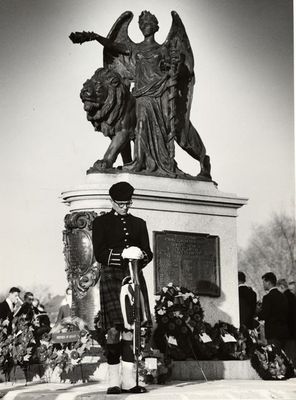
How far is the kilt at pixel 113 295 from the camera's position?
11.4 metres

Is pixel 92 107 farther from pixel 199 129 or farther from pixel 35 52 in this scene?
pixel 199 129

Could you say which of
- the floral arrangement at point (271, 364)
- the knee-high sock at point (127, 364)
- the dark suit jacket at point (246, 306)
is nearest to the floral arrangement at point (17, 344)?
the knee-high sock at point (127, 364)

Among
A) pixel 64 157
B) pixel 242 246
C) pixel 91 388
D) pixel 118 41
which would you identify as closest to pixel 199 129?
pixel 64 157

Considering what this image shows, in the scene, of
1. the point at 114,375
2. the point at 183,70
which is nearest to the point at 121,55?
the point at 183,70

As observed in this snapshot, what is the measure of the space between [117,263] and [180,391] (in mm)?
1472

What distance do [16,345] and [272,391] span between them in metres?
3.62

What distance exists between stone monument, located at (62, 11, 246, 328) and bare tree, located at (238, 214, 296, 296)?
476 inches

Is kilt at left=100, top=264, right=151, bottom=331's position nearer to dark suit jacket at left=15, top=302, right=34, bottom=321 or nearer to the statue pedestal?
dark suit jacket at left=15, top=302, right=34, bottom=321

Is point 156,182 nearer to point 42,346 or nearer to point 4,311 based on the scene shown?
point 4,311

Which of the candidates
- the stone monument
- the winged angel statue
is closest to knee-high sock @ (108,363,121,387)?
the stone monument

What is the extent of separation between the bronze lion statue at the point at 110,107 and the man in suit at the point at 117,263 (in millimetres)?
3452

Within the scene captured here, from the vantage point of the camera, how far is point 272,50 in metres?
20.2

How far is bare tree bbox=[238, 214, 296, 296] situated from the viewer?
28656 mm

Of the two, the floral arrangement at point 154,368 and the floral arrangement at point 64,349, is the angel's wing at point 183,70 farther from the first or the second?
the floral arrangement at point 154,368
